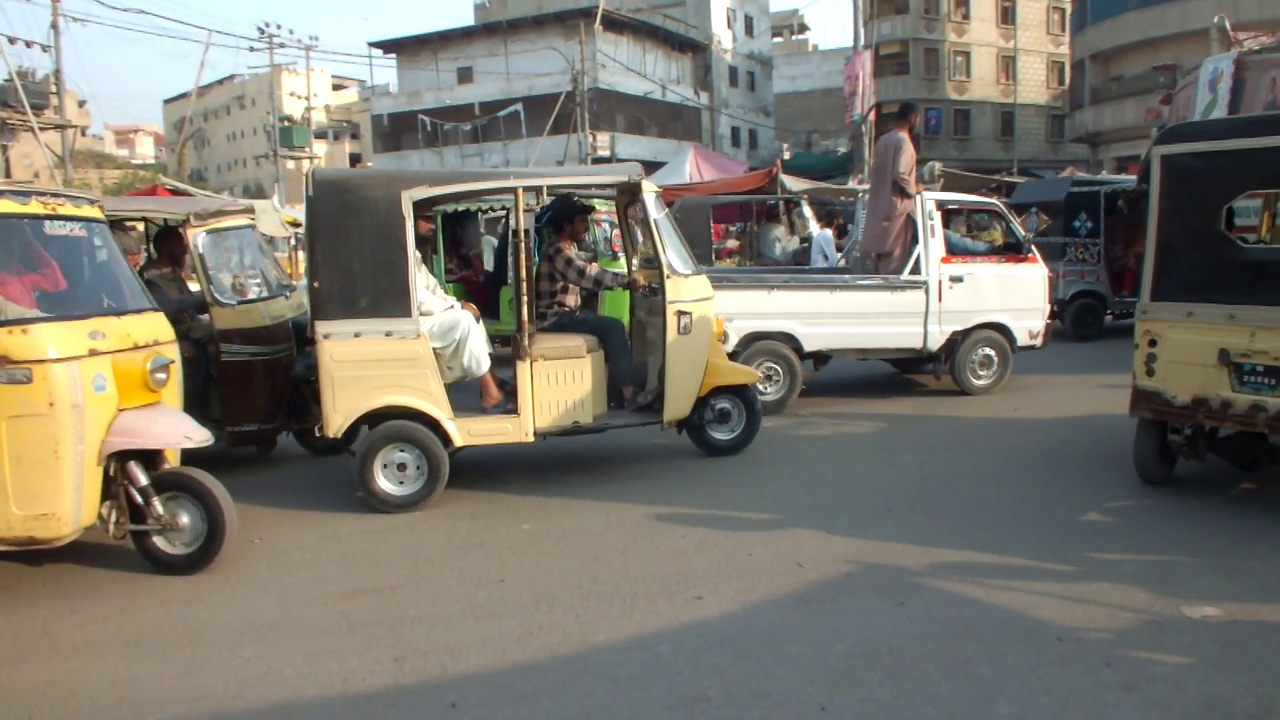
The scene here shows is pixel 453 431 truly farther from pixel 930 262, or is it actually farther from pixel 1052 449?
pixel 930 262

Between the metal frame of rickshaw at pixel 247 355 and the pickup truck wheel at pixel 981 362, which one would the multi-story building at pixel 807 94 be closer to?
the pickup truck wheel at pixel 981 362

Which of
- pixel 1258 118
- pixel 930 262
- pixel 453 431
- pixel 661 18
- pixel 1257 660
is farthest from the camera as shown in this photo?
pixel 661 18

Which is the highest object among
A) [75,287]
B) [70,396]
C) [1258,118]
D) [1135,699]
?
[1258,118]

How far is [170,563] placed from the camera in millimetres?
5445

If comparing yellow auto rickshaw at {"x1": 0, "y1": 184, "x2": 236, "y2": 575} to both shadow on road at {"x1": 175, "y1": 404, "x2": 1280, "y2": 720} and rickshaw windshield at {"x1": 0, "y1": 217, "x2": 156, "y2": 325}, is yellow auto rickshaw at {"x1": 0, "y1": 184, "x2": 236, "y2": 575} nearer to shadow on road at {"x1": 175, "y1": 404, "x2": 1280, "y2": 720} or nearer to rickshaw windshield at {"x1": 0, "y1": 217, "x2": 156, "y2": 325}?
rickshaw windshield at {"x1": 0, "y1": 217, "x2": 156, "y2": 325}

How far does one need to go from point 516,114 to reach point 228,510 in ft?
136

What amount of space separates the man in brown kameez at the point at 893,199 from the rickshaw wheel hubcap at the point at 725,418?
3.12 metres

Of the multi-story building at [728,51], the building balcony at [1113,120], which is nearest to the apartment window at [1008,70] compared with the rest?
the building balcony at [1113,120]

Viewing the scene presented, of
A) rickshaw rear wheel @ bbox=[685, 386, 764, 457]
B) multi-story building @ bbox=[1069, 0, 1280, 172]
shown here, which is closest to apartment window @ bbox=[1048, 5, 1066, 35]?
multi-story building @ bbox=[1069, 0, 1280, 172]

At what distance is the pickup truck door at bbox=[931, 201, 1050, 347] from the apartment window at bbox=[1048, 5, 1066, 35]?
48.1 meters

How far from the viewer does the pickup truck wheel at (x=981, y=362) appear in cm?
1034

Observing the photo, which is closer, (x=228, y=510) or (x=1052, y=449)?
(x=228, y=510)

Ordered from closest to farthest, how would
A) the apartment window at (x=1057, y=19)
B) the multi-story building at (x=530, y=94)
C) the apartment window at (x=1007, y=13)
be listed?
the multi-story building at (x=530, y=94) → the apartment window at (x=1007, y=13) → the apartment window at (x=1057, y=19)

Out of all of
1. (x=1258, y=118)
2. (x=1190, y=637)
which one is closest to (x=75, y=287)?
(x=1190, y=637)
